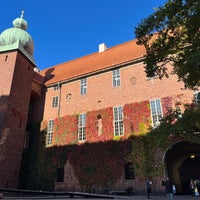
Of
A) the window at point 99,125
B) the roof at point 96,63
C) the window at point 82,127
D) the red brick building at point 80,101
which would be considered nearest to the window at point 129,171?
the red brick building at point 80,101

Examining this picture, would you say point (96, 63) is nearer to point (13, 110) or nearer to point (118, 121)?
point (118, 121)

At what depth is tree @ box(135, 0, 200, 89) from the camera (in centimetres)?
787

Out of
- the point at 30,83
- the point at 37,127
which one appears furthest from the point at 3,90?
the point at 37,127

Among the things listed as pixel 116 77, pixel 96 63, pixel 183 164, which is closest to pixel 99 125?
pixel 116 77

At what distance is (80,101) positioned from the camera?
21.9 meters

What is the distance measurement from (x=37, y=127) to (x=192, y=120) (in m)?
16.7

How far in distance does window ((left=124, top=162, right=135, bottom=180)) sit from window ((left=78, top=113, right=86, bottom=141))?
469cm

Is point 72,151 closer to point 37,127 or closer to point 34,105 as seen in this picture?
point 37,127

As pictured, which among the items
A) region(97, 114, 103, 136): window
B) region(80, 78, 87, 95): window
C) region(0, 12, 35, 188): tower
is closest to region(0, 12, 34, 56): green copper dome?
region(0, 12, 35, 188): tower

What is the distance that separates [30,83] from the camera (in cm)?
2312

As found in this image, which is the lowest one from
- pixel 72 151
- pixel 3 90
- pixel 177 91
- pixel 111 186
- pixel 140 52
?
pixel 111 186

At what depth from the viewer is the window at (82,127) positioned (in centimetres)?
2029

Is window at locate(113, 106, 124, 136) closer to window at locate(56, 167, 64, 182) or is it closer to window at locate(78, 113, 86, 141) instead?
window at locate(78, 113, 86, 141)

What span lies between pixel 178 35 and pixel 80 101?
13960 mm
